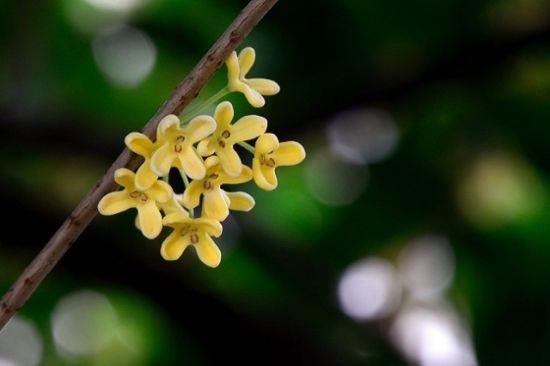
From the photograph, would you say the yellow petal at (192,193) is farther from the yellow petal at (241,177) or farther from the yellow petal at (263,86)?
the yellow petal at (263,86)

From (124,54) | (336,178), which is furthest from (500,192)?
(124,54)

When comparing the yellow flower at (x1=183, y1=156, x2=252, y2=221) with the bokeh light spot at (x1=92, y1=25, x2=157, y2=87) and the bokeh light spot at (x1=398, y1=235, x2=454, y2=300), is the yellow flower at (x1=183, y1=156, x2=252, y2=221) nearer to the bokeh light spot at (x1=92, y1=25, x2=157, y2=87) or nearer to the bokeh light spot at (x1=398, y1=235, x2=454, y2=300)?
the bokeh light spot at (x1=92, y1=25, x2=157, y2=87)

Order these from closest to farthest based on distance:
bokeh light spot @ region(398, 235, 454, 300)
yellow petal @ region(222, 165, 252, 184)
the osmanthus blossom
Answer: yellow petal @ region(222, 165, 252, 184)
the osmanthus blossom
bokeh light spot @ region(398, 235, 454, 300)

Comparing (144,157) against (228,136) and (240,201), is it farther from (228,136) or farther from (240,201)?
(240,201)

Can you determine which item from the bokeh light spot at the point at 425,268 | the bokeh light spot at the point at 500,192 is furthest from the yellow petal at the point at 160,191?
the bokeh light spot at the point at 425,268

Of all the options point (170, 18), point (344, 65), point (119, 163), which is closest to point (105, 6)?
point (170, 18)

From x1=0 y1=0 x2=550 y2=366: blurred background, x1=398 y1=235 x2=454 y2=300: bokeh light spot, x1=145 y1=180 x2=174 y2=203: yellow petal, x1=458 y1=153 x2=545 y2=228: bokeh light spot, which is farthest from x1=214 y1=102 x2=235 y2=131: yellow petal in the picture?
x1=398 y1=235 x2=454 y2=300: bokeh light spot
